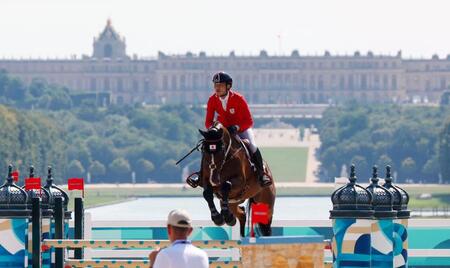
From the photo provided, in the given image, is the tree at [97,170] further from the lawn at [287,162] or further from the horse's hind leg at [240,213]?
the horse's hind leg at [240,213]

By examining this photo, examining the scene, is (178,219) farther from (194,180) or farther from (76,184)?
(76,184)

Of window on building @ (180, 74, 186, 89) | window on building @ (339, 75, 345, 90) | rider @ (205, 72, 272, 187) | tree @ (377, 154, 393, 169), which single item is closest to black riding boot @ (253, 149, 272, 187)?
rider @ (205, 72, 272, 187)

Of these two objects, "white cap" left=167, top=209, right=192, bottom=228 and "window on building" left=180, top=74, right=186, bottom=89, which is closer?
"white cap" left=167, top=209, right=192, bottom=228

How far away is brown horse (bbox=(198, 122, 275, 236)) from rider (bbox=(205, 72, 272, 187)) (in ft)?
0.31

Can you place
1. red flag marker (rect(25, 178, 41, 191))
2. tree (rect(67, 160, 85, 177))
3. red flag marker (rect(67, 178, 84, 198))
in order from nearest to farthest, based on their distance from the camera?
1. red flag marker (rect(25, 178, 41, 191))
2. red flag marker (rect(67, 178, 84, 198))
3. tree (rect(67, 160, 85, 177))

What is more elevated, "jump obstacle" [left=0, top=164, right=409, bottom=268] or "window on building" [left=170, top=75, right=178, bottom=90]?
"window on building" [left=170, top=75, right=178, bottom=90]

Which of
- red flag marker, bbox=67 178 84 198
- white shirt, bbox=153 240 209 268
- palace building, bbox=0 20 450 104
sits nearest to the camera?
white shirt, bbox=153 240 209 268

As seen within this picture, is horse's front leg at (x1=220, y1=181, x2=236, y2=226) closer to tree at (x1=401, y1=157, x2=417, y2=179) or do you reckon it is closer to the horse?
the horse

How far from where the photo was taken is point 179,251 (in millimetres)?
11289

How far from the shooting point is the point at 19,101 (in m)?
157

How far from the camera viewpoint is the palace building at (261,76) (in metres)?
182

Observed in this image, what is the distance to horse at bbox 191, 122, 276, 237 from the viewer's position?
1442 centimetres

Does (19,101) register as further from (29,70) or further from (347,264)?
(347,264)

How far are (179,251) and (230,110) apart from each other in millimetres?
3861
